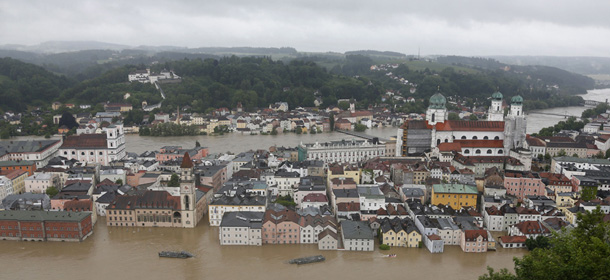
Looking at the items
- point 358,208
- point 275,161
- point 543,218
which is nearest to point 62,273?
point 358,208

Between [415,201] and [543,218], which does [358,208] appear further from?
[543,218]

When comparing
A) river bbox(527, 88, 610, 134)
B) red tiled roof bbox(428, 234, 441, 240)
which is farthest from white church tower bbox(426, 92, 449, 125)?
river bbox(527, 88, 610, 134)

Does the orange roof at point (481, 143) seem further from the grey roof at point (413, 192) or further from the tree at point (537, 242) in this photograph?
the tree at point (537, 242)

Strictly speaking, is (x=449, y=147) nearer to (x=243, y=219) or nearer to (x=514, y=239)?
(x=514, y=239)

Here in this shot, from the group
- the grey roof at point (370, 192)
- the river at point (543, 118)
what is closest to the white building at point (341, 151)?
the grey roof at point (370, 192)

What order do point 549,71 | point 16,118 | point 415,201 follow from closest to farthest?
1. point 415,201
2. point 16,118
3. point 549,71

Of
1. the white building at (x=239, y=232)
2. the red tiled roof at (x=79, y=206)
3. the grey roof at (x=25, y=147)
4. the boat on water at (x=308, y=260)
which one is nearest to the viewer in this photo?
the boat on water at (x=308, y=260)
